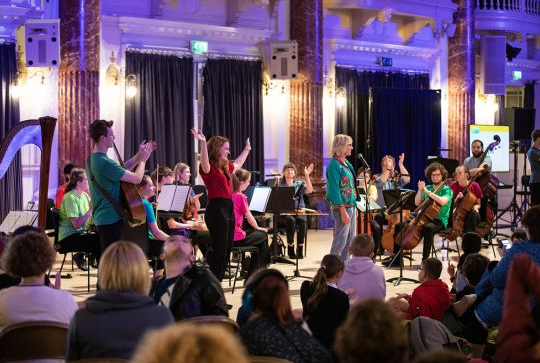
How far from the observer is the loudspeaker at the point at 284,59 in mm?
14109

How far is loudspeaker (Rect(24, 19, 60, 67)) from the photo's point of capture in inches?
439

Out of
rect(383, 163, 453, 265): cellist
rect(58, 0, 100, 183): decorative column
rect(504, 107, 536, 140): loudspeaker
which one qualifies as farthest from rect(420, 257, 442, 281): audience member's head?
rect(504, 107, 536, 140): loudspeaker

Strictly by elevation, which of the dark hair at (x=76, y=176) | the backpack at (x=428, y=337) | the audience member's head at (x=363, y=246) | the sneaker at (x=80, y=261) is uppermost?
the dark hair at (x=76, y=176)

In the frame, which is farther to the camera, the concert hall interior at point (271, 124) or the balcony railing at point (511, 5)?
the balcony railing at point (511, 5)

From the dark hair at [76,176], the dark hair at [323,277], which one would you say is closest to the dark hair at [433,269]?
the dark hair at [323,277]

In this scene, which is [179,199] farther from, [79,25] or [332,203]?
[79,25]

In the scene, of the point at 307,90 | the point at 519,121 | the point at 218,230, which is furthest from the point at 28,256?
the point at 519,121

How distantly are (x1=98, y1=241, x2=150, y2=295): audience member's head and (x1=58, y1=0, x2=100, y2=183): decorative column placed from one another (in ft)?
27.5

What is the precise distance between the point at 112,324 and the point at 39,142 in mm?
3292

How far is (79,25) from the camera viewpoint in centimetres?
1181

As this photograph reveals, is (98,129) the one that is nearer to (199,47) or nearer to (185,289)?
(185,289)

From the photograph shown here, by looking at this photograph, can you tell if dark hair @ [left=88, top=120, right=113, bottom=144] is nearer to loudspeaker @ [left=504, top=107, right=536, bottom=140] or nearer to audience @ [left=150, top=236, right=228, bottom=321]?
audience @ [left=150, top=236, right=228, bottom=321]

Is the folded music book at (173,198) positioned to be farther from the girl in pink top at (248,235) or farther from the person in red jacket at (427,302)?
the person in red jacket at (427,302)

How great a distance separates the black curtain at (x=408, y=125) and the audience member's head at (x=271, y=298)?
41.4 ft
